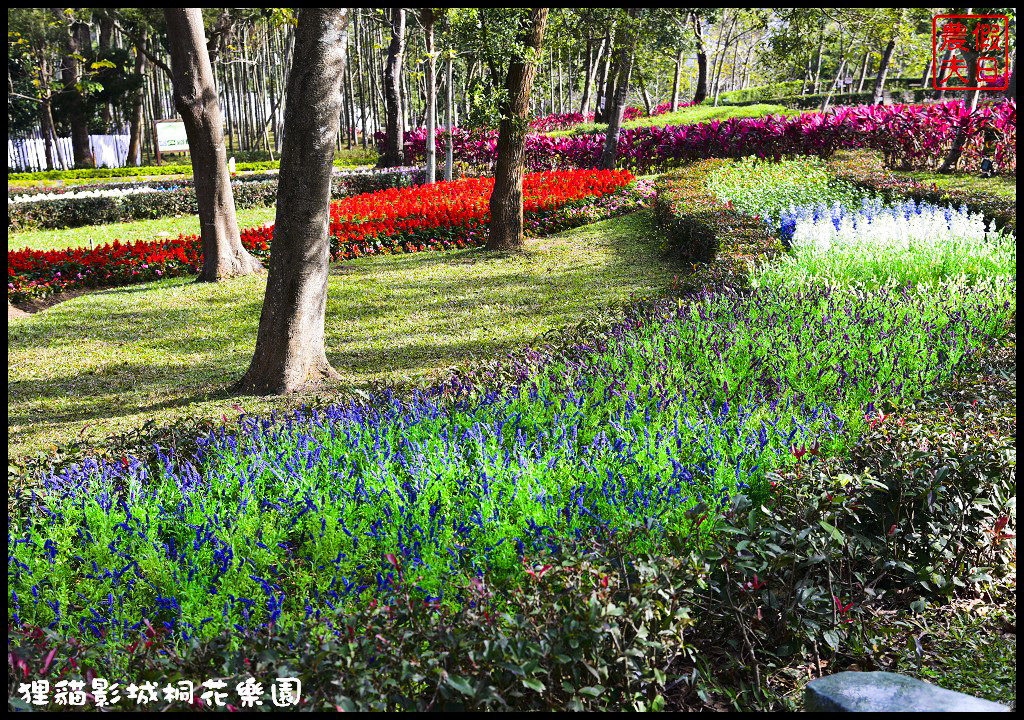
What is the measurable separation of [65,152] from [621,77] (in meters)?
31.5

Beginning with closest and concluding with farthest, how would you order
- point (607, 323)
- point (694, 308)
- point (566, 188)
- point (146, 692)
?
1. point (146, 692)
2. point (694, 308)
3. point (607, 323)
4. point (566, 188)

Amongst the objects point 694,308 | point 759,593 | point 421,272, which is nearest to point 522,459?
point 759,593

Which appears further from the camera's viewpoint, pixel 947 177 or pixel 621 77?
pixel 621 77

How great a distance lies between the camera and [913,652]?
2.59 m

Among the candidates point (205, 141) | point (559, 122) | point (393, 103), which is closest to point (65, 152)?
point (559, 122)

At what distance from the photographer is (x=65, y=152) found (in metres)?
36.4

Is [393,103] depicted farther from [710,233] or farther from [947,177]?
[710,233]

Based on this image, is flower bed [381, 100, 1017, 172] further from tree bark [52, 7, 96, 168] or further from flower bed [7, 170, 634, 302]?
tree bark [52, 7, 96, 168]

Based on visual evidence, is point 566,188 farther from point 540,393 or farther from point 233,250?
point 540,393

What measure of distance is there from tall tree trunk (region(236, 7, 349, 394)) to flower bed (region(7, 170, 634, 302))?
515 centimetres

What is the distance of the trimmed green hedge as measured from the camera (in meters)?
6.59

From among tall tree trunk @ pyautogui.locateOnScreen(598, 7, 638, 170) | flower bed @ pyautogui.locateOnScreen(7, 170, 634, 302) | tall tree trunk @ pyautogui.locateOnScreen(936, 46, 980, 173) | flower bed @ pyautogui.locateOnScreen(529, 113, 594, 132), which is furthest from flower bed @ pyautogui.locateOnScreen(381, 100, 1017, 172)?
flower bed @ pyautogui.locateOnScreen(529, 113, 594, 132)

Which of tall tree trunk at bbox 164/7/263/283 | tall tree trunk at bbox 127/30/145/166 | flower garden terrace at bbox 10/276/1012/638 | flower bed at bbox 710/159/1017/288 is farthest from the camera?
tall tree trunk at bbox 127/30/145/166

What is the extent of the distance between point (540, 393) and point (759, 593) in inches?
63.7
